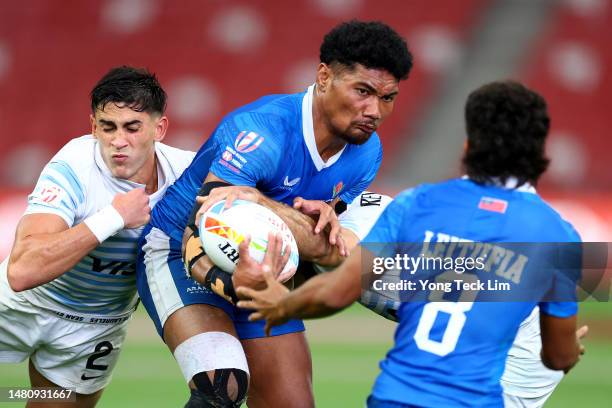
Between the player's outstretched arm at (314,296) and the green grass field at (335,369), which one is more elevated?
the player's outstretched arm at (314,296)

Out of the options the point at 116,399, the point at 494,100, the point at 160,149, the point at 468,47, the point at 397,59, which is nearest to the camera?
the point at 494,100

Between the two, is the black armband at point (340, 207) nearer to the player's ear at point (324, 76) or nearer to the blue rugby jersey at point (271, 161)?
the blue rugby jersey at point (271, 161)

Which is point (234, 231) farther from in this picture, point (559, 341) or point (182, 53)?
point (182, 53)

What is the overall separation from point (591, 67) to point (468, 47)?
2028 millimetres

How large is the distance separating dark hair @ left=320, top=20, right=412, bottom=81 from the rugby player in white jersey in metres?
1.29

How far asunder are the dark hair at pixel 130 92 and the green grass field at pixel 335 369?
270 centimetres

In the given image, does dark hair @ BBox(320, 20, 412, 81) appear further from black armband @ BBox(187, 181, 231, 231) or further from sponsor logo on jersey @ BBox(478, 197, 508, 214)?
sponsor logo on jersey @ BBox(478, 197, 508, 214)


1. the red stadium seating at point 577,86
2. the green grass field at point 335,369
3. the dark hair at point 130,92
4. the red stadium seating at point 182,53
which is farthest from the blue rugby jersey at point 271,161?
the red stadium seating at point 577,86

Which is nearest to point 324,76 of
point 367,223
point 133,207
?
point 367,223

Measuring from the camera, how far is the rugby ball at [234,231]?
488 cm

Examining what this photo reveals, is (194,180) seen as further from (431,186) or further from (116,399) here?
(116,399)

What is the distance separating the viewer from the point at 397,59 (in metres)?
5.30

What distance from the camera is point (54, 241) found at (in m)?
5.38

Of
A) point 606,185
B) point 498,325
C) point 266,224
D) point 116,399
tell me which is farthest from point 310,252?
point 606,185
